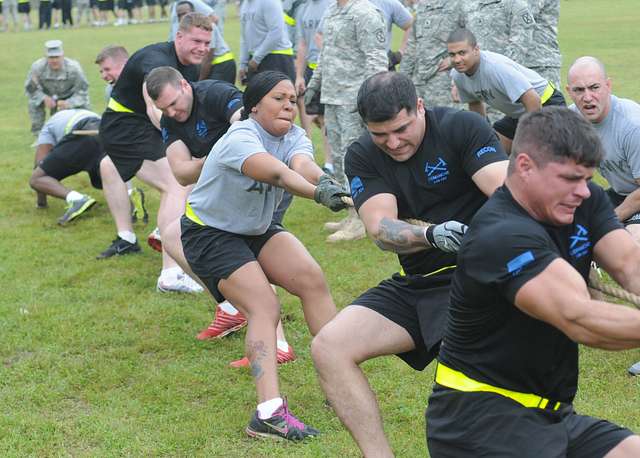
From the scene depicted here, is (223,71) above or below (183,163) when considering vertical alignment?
below

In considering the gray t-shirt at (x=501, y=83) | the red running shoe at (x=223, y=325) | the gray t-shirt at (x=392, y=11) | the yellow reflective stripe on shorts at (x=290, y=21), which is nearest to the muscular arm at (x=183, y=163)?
the red running shoe at (x=223, y=325)

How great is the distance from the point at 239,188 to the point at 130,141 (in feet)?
9.69

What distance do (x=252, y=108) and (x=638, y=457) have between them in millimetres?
2797

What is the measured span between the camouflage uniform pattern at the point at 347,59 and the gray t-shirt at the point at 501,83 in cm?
106

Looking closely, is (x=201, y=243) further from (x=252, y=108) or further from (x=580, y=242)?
(x=580, y=242)

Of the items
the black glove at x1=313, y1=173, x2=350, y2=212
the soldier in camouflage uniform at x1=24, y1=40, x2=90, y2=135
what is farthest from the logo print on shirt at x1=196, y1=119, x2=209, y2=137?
the soldier in camouflage uniform at x1=24, y1=40, x2=90, y2=135

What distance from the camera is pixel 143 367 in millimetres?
5879

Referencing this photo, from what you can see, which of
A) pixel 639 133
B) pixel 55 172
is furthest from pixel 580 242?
pixel 55 172

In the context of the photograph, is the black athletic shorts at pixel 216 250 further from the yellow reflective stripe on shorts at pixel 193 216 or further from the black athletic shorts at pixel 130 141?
the black athletic shorts at pixel 130 141

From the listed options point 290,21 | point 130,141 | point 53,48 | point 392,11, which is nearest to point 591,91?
point 130,141

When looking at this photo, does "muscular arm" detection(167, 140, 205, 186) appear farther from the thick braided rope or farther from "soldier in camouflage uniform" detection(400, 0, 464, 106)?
the thick braided rope

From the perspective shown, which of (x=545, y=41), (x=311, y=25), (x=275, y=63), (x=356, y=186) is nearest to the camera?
(x=356, y=186)

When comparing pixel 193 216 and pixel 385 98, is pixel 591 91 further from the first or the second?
pixel 193 216

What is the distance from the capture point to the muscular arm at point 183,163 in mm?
6055
